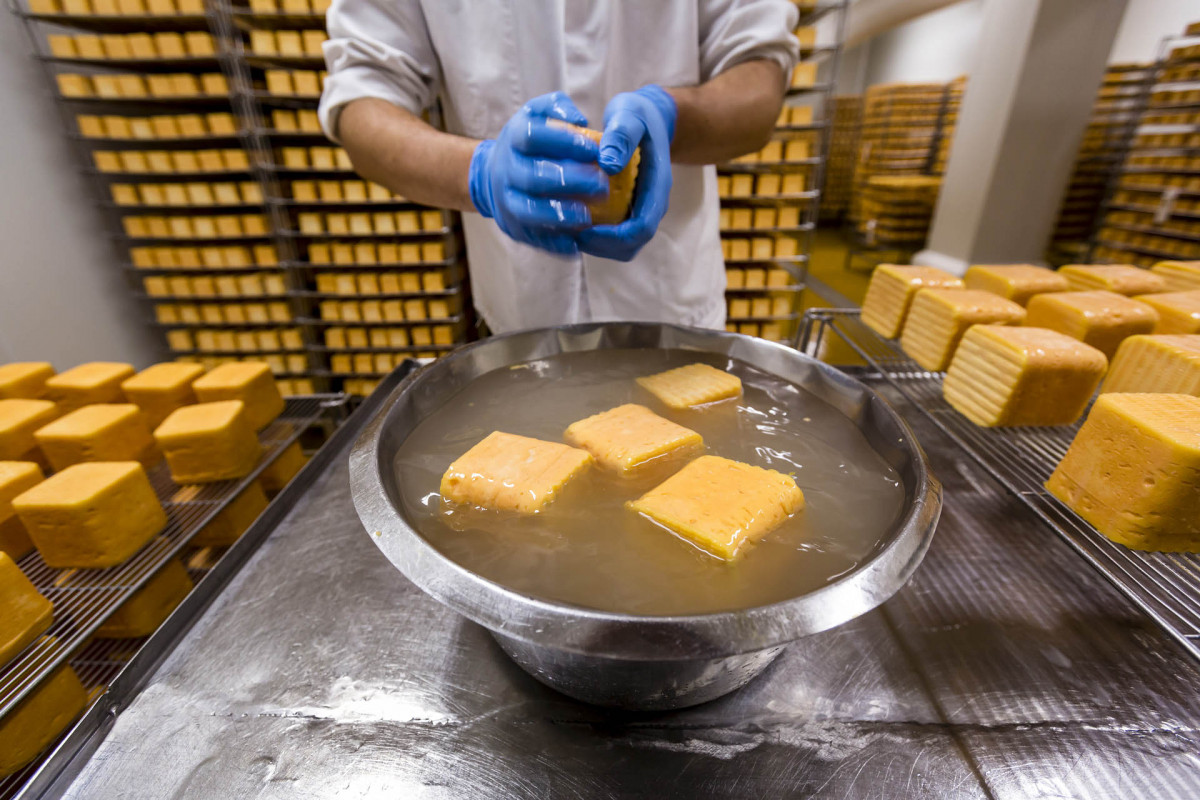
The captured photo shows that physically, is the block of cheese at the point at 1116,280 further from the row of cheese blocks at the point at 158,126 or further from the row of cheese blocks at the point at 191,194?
the row of cheese blocks at the point at 158,126

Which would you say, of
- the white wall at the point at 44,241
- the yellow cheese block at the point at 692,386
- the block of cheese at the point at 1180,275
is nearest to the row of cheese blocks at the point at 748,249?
the block of cheese at the point at 1180,275

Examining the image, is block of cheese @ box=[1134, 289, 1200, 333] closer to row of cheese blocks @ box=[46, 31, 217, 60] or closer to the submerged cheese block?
the submerged cheese block

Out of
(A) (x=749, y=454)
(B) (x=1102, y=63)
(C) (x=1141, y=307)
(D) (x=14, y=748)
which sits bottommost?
(D) (x=14, y=748)

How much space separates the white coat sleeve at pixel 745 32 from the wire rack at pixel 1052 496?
28.8 inches

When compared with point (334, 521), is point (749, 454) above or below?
above

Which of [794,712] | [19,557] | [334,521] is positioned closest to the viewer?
Answer: [794,712]

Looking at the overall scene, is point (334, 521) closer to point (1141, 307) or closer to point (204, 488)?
point (204, 488)

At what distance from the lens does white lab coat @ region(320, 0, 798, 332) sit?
1334 millimetres

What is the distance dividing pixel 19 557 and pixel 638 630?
165cm

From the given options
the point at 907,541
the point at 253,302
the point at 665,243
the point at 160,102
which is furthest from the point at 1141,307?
the point at 160,102

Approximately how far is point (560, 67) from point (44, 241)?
348 cm

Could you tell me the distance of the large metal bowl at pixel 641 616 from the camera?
0.46 m

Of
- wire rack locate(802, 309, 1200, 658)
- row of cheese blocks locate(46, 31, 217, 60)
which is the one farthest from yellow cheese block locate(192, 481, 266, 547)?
row of cheese blocks locate(46, 31, 217, 60)

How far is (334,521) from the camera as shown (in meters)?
1.01
